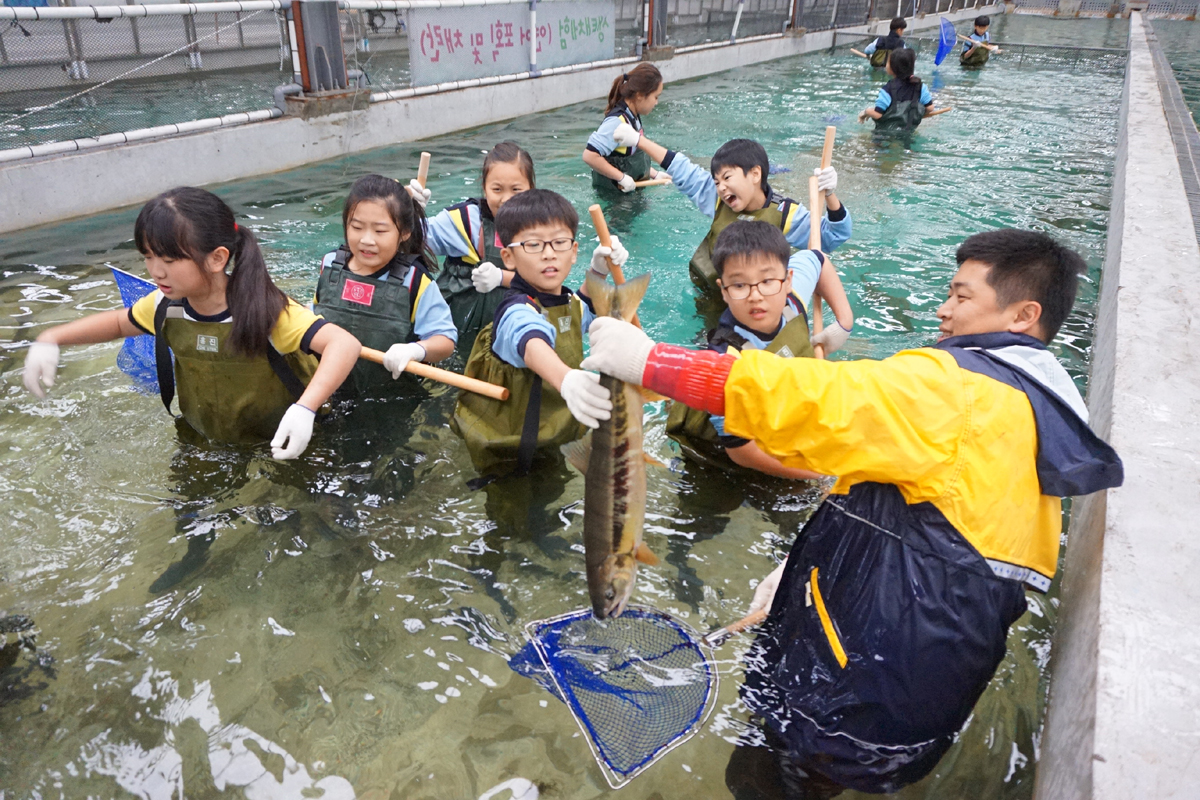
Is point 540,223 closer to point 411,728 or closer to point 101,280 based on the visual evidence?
point 411,728

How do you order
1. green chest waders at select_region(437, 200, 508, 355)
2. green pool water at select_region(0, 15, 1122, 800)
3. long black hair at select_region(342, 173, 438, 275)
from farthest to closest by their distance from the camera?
green chest waders at select_region(437, 200, 508, 355) → long black hair at select_region(342, 173, 438, 275) → green pool water at select_region(0, 15, 1122, 800)

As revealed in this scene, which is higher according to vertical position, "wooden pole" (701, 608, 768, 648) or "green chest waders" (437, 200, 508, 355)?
"green chest waders" (437, 200, 508, 355)

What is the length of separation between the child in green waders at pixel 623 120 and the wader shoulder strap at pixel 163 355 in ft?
15.4

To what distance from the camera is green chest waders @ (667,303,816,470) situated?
12.1ft

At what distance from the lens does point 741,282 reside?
3.54 m

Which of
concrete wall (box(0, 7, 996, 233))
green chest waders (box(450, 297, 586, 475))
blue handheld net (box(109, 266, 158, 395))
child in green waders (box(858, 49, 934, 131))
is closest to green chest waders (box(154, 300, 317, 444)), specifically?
blue handheld net (box(109, 266, 158, 395))

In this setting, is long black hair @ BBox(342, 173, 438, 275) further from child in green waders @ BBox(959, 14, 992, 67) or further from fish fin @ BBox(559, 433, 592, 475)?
child in green waders @ BBox(959, 14, 992, 67)

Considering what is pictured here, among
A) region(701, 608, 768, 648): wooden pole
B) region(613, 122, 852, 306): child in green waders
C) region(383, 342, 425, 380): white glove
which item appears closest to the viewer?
region(701, 608, 768, 648): wooden pole

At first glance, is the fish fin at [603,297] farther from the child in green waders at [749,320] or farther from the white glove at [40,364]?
the white glove at [40,364]

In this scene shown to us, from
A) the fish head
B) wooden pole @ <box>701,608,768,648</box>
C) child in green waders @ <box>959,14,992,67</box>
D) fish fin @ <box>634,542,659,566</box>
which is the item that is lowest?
wooden pole @ <box>701,608,768,648</box>

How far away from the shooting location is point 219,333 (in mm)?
3576

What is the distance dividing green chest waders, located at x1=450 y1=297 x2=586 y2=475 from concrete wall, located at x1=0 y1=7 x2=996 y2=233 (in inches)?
260

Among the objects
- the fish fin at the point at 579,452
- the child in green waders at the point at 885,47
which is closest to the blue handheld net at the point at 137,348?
the fish fin at the point at 579,452

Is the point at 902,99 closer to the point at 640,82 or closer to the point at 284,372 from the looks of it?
the point at 640,82
